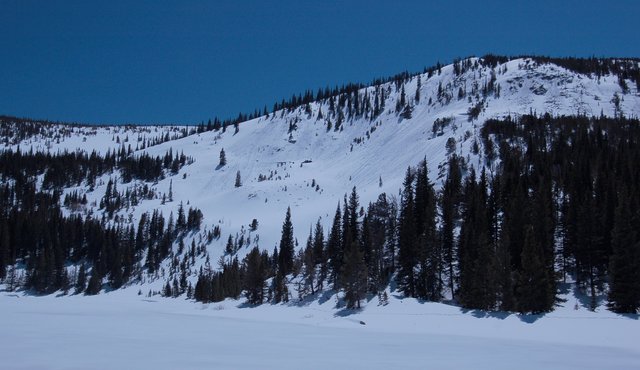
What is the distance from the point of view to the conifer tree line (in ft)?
157

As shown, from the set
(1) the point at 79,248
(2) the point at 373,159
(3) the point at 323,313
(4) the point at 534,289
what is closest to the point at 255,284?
(3) the point at 323,313

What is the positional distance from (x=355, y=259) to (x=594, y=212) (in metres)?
30.5

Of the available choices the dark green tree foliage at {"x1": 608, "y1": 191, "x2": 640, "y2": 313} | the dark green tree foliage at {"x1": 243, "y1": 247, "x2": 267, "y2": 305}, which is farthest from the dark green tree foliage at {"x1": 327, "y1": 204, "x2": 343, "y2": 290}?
the dark green tree foliage at {"x1": 608, "y1": 191, "x2": 640, "y2": 313}

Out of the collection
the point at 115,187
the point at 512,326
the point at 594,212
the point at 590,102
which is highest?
the point at 590,102

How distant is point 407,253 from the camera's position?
63.8 meters

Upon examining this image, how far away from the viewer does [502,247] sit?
5200cm

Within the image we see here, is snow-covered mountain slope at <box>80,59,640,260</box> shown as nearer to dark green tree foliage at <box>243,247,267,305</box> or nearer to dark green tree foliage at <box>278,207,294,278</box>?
dark green tree foliage at <box>278,207,294,278</box>

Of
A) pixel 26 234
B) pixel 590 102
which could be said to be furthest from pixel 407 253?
pixel 590 102

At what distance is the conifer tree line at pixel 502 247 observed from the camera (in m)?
47.8

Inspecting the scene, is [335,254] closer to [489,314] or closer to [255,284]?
[255,284]

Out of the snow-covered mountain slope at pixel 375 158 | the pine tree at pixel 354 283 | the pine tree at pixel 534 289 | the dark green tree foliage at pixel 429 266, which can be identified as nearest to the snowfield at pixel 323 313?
the snow-covered mountain slope at pixel 375 158

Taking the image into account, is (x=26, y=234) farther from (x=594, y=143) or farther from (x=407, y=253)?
(x=594, y=143)

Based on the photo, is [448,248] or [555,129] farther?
[555,129]

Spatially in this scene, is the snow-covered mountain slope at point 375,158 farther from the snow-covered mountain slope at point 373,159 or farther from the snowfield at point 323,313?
the snowfield at point 323,313
